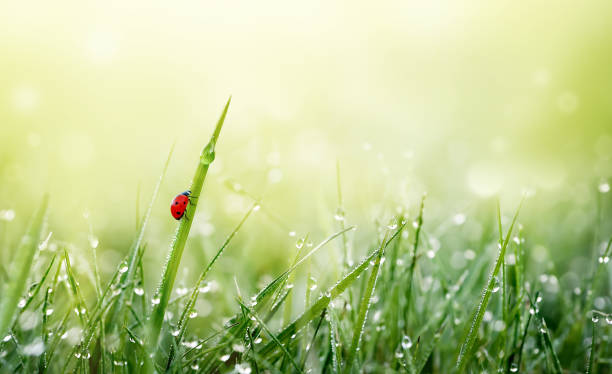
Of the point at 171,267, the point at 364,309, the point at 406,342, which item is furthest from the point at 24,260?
the point at 406,342

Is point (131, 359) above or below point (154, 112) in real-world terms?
below

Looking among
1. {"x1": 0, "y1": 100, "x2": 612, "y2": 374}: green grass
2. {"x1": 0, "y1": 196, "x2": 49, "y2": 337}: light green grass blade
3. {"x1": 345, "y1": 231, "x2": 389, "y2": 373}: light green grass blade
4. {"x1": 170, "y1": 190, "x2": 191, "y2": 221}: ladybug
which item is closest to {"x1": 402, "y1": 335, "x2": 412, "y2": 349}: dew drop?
{"x1": 0, "y1": 100, "x2": 612, "y2": 374}: green grass

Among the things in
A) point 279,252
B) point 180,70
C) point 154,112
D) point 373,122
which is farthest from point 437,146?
point 180,70

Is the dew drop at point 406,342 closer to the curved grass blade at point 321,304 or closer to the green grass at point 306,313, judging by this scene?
the green grass at point 306,313

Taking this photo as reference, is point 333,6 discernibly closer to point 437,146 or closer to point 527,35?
point 527,35

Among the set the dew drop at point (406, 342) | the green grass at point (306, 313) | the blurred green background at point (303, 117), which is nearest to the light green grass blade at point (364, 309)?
the green grass at point (306, 313)
